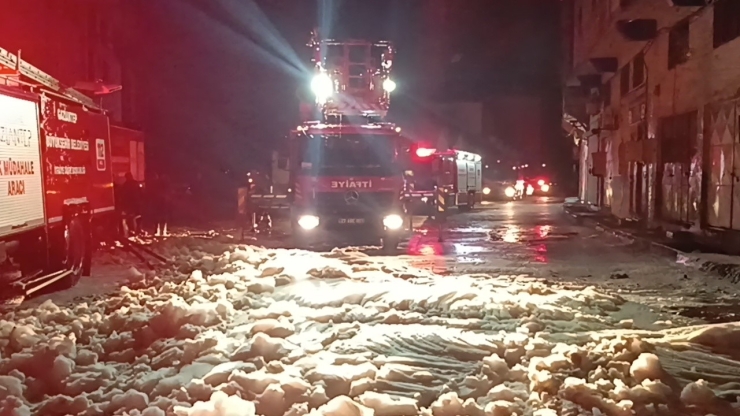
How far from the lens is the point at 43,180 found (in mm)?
10750

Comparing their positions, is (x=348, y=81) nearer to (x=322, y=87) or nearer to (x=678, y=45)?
(x=322, y=87)

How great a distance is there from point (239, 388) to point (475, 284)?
574cm

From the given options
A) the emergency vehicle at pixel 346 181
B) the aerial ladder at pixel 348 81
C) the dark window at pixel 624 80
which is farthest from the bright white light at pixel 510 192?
the emergency vehicle at pixel 346 181

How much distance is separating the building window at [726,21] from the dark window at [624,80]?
8.64m

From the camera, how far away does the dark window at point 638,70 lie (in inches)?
832

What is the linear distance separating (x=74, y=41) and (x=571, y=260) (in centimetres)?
1989

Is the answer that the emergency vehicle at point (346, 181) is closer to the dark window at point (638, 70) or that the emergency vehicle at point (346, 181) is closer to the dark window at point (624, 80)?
the dark window at point (638, 70)

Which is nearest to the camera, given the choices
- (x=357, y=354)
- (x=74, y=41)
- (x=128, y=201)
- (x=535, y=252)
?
(x=357, y=354)

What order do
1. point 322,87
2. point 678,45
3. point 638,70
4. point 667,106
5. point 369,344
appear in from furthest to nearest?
point 322,87 → point 638,70 → point 667,106 → point 678,45 → point 369,344

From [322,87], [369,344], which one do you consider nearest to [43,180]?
[369,344]

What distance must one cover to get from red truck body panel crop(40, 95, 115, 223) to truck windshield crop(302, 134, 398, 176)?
4672 mm

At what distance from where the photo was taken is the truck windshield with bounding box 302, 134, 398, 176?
17.3 m

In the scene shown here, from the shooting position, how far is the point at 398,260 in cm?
1455

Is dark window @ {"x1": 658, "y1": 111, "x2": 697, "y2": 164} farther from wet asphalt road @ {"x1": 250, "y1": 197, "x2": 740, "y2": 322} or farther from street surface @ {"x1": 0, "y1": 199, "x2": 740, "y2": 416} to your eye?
street surface @ {"x1": 0, "y1": 199, "x2": 740, "y2": 416}
